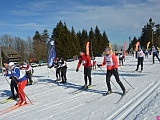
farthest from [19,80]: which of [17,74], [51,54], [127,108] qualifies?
[51,54]

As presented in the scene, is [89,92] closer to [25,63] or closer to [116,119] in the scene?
[116,119]

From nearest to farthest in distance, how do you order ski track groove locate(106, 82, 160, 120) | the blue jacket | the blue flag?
ski track groove locate(106, 82, 160, 120) < the blue jacket < the blue flag

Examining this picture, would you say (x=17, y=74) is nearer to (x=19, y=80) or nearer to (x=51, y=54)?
(x=19, y=80)

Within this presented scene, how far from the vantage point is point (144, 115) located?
19.4ft

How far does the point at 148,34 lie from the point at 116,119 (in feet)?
296

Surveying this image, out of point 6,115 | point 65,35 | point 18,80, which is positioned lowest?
point 6,115

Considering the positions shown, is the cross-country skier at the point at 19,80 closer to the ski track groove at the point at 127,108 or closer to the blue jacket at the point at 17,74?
the blue jacket at the point at 17,74

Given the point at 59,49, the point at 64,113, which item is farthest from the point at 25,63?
the point at 59,49

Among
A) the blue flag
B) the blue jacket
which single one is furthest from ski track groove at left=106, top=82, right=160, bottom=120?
the blue flag

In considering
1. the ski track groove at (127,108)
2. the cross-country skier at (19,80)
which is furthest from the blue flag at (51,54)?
the ski track groove at (127,108)

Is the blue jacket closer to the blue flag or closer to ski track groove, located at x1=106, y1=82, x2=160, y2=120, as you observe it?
ski track groove, located at x1=106, y1=82, x2=160, y2=120

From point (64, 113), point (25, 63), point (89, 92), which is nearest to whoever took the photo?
point (64, 113)

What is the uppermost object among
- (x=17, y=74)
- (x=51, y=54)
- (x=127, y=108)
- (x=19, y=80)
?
(x=51, y=54)

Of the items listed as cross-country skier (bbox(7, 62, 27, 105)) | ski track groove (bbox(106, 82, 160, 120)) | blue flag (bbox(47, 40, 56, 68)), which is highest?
blue flag (bbox(47, 40, 56, 68))
